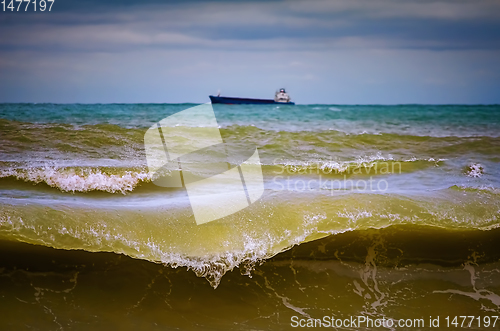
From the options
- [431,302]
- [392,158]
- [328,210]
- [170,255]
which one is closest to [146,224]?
[170,255]

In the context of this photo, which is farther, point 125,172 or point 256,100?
point 256,100

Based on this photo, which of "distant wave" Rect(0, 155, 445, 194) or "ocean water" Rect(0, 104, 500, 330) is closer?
"ocean water" Rect(0, 104, 500, 330)

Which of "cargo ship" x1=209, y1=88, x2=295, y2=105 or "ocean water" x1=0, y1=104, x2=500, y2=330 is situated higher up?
"cargo ship" x1=209, y1=88, x2=295, y2=105

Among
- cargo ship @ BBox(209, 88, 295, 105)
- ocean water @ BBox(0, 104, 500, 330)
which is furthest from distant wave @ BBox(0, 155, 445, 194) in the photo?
cargo ship @ BBox(209, 88, 295, 105)

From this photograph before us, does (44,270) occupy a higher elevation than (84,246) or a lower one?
lower

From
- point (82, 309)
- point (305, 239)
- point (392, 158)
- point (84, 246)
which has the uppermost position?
point (392, 158)

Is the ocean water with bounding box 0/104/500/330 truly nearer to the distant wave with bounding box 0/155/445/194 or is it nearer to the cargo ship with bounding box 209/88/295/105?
the distant wave with bounding box 0/155/445/194

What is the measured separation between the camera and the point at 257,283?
144 inches

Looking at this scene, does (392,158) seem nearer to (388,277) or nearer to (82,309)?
(388,277)

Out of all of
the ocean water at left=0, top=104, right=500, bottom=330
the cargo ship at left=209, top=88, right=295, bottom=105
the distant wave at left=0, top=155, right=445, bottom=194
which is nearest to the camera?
the ocean water at left=0, top=104, right=500, bottom=330

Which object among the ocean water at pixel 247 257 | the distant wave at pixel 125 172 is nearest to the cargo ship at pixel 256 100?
the distant wave at pixel 125 172

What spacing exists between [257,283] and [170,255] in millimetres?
860

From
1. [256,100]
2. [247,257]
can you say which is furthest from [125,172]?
[256,100]

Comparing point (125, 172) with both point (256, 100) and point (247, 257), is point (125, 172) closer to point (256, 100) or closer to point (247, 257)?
point (247, 257)
